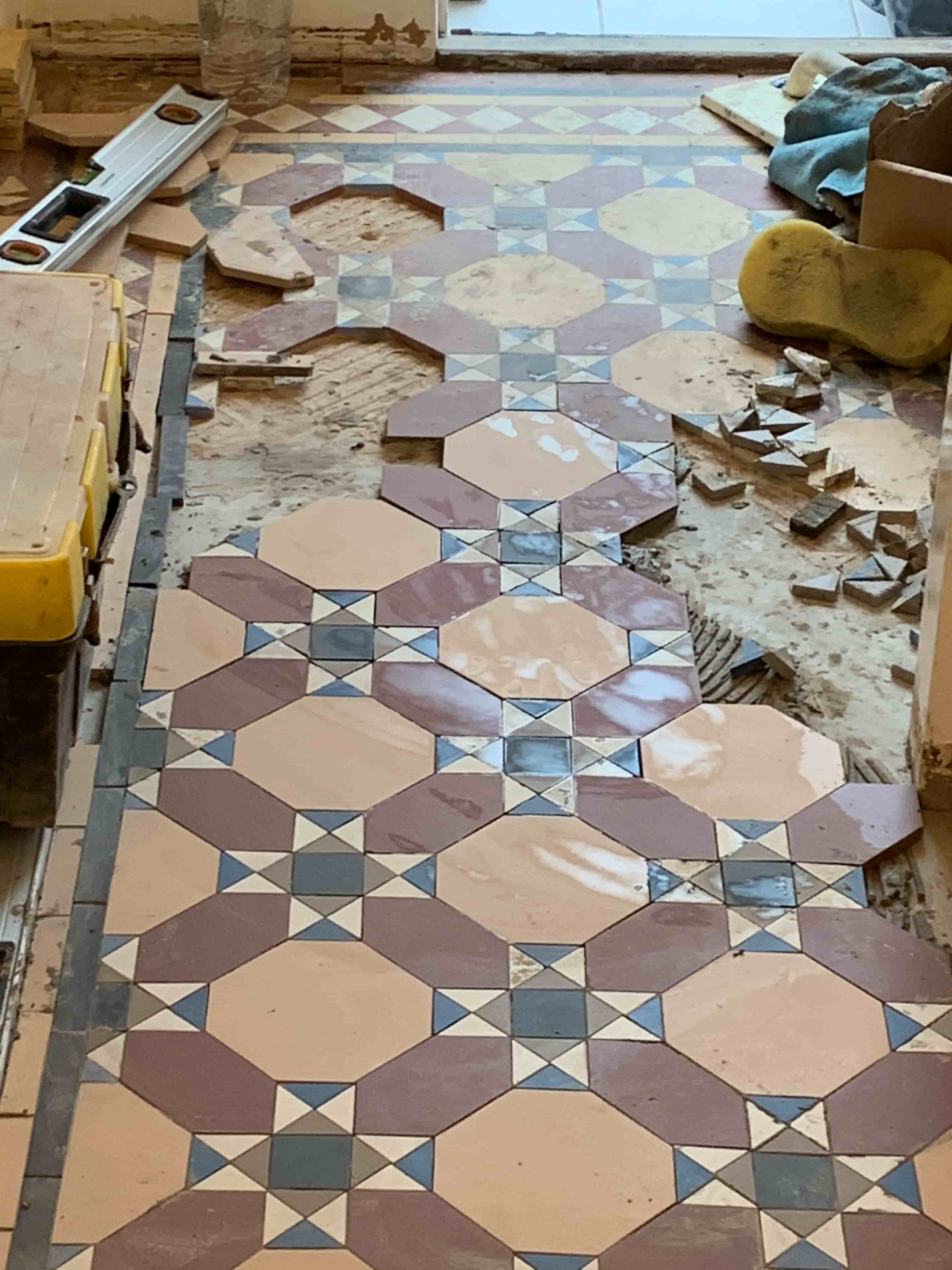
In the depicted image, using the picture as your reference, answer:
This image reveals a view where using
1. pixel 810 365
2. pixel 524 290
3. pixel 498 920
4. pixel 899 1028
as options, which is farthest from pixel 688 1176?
pixel 524 290

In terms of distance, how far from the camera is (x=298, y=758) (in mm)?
3006

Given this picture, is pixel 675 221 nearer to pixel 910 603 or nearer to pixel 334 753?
pixel 910 603

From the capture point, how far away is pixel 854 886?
280 centimetres

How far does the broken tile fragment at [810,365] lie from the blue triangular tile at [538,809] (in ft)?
5.23

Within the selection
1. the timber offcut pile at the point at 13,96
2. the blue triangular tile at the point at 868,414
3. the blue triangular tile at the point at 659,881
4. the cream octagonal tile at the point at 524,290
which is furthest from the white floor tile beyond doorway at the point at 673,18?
the blue triangular tile at the point at 659,881

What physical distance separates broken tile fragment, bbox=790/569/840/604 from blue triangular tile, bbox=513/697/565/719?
63cm

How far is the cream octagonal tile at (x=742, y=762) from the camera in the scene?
2949 millimetres

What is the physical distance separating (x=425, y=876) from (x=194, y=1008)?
17.6 inches

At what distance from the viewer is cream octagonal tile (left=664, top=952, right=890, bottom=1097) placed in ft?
8.20

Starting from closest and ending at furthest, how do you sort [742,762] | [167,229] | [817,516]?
[742,762], [817,516], [167,229]

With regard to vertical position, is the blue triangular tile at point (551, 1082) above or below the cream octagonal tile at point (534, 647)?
below

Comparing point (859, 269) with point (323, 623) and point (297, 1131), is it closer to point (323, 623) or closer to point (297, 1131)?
point (323, 623)

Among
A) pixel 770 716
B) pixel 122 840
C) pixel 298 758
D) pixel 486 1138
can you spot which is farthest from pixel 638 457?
pixel 486 1138

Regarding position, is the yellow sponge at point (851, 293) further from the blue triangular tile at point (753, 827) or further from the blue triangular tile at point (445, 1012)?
the blue triangular tile at point (445, 1012)
